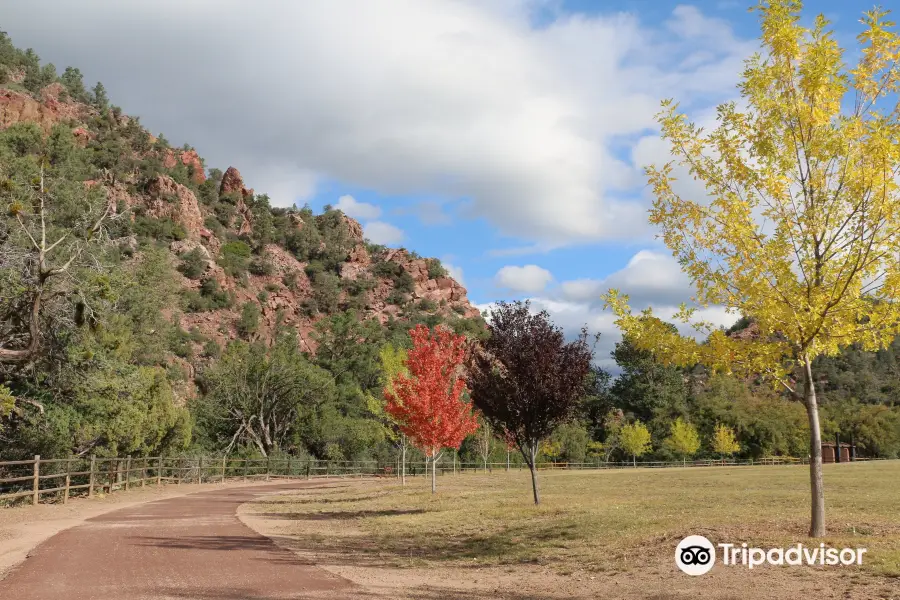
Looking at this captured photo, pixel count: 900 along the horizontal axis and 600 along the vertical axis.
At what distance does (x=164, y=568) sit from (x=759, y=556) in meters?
9.22

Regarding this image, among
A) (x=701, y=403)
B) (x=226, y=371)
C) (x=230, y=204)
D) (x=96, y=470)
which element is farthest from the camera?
(x=230, y=204)

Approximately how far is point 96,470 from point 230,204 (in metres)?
99.6

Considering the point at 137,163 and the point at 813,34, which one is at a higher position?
the point at 137,163

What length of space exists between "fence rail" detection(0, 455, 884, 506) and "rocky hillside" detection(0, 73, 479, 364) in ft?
123

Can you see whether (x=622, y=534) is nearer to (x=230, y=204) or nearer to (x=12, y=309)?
(x=12, y=309)

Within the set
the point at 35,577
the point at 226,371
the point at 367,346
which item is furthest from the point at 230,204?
the point at 35,577

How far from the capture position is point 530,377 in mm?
20531

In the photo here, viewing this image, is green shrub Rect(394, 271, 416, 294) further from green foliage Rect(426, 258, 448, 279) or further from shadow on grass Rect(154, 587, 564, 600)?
shadow on grass Rect(154, 587, 564, 600)

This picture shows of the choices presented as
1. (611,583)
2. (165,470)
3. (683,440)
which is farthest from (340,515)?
(683,440)

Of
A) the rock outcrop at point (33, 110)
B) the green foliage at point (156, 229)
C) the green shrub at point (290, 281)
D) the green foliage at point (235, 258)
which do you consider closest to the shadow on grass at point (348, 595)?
the green foliage at point (156, 229)

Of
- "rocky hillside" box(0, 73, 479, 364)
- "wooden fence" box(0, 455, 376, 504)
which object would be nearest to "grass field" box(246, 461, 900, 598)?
"wooden fence" box(0, 455, 376, 504)

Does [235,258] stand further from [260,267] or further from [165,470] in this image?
[165,470]

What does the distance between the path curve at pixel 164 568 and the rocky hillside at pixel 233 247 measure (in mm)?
70217

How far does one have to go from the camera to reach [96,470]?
2769 centimetres
